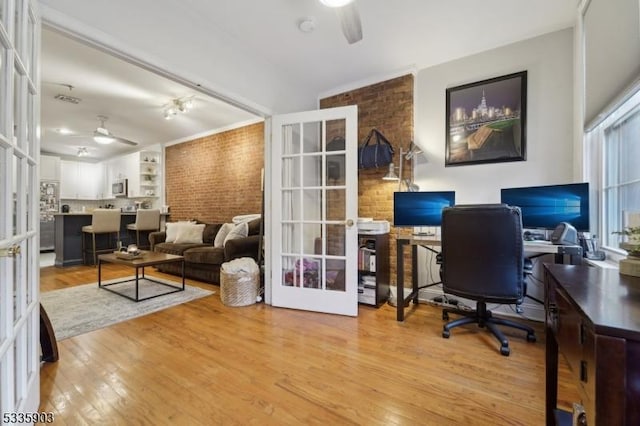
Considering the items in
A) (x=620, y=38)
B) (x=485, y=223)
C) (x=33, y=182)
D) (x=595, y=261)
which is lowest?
(x=595, y=261)

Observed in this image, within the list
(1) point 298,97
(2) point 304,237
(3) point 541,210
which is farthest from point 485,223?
(1) point 298,97

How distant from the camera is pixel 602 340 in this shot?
1.93 feet

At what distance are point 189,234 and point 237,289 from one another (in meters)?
2.39

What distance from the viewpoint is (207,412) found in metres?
1.44

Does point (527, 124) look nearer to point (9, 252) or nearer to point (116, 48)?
point (116, 48)

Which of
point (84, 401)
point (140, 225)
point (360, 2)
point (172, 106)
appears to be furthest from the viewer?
point (140, 225)

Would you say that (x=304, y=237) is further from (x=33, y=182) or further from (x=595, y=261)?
(x=595, y=261)

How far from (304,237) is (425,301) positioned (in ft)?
5.05

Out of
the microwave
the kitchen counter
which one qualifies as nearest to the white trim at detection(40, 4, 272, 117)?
the kitchen counter

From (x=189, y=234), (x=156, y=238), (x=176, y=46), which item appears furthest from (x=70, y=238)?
(x=176, y=46)

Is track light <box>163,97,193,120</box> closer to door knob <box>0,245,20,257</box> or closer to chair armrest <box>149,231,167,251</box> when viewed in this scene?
chair armrest <box>149,231,167,251</box>

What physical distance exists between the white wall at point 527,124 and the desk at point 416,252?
19cm

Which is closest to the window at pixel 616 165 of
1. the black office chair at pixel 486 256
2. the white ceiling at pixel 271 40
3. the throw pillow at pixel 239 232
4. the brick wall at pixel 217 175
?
the black office chair at pixel 486 256

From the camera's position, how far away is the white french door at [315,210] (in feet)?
9.15
